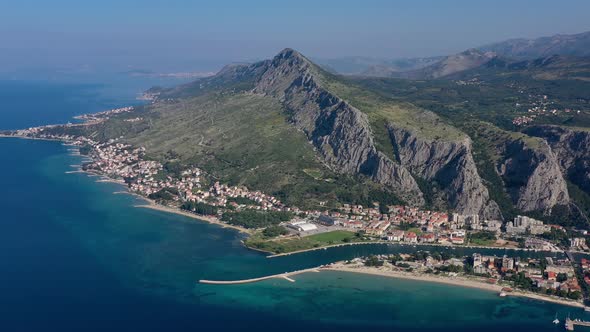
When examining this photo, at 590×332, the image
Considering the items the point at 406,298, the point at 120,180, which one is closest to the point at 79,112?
the point at 120,180

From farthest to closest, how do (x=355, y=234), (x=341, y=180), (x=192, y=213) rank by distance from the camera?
(x=341, y=180) → (x=192, y=213) → (x=355, y=234)

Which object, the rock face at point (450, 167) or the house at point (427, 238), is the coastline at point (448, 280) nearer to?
the house at point (427, 238)

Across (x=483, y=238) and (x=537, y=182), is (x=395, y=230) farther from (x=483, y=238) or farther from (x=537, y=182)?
(x=537, y=182)

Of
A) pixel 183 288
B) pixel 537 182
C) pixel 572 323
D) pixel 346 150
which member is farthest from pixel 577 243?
pixel 183 288

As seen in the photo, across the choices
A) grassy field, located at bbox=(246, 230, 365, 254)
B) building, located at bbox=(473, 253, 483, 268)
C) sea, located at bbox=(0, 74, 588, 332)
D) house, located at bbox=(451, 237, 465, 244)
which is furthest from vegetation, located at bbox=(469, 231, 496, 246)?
grassy field, located at bbox=(246, 230, 365, 254)

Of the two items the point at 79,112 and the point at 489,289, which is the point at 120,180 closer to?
the point at 489,289

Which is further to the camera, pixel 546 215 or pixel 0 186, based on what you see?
pixel 0 186

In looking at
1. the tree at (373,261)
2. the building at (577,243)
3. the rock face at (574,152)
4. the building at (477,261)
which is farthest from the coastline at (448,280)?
the rock face at (574,152)
